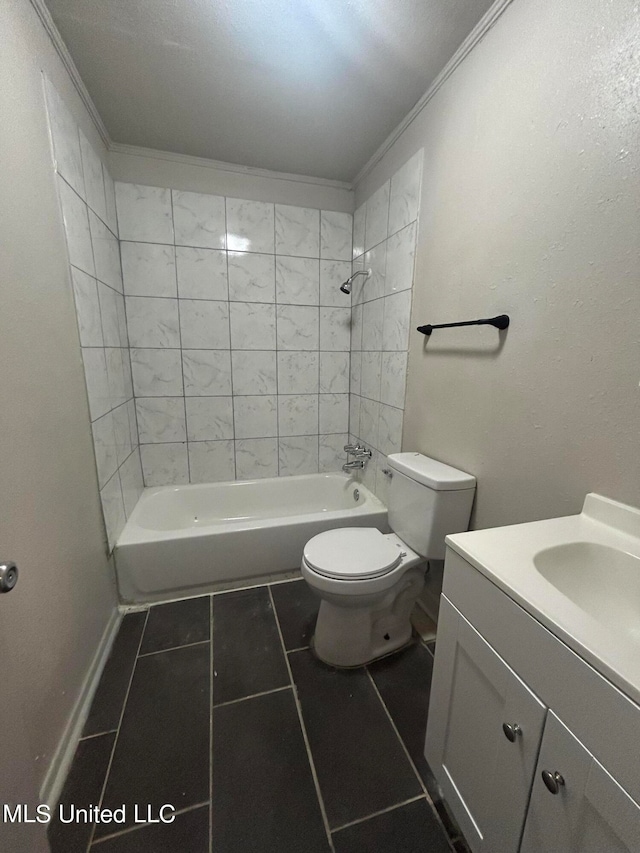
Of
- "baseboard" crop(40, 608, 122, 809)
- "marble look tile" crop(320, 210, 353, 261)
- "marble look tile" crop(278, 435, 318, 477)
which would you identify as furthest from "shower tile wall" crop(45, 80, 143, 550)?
"marble look tile" crop(320, 210, 353, 261)

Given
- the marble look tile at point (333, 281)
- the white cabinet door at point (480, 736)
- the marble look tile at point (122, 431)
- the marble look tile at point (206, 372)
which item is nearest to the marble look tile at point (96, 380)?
the marble look tile at point (122, 431)

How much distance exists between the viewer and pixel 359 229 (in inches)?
84.8

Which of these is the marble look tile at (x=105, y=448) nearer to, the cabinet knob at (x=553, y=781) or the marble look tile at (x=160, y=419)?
the marble look tile at (x=160, y=419)

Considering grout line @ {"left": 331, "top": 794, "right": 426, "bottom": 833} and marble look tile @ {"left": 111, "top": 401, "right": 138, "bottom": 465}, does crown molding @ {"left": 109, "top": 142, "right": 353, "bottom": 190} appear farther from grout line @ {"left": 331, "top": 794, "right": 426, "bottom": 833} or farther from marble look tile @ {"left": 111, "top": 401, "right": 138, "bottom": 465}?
grout line @ {"left": 331, "top": 794, "right": 426, "bottom": 833}

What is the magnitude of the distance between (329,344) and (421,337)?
924 mm

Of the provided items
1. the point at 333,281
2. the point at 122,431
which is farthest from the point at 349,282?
the point at 122,431

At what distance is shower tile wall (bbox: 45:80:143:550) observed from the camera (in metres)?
1.30

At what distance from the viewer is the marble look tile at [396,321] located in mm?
1671

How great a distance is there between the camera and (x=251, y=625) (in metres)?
1.57

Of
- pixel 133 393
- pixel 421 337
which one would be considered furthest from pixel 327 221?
pixel 133 393

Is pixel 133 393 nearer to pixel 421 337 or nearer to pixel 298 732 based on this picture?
pixel 421 337

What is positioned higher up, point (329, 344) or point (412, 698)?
point (329, 344)

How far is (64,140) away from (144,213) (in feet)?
2.30

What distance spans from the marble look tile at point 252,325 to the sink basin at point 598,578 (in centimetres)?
194
